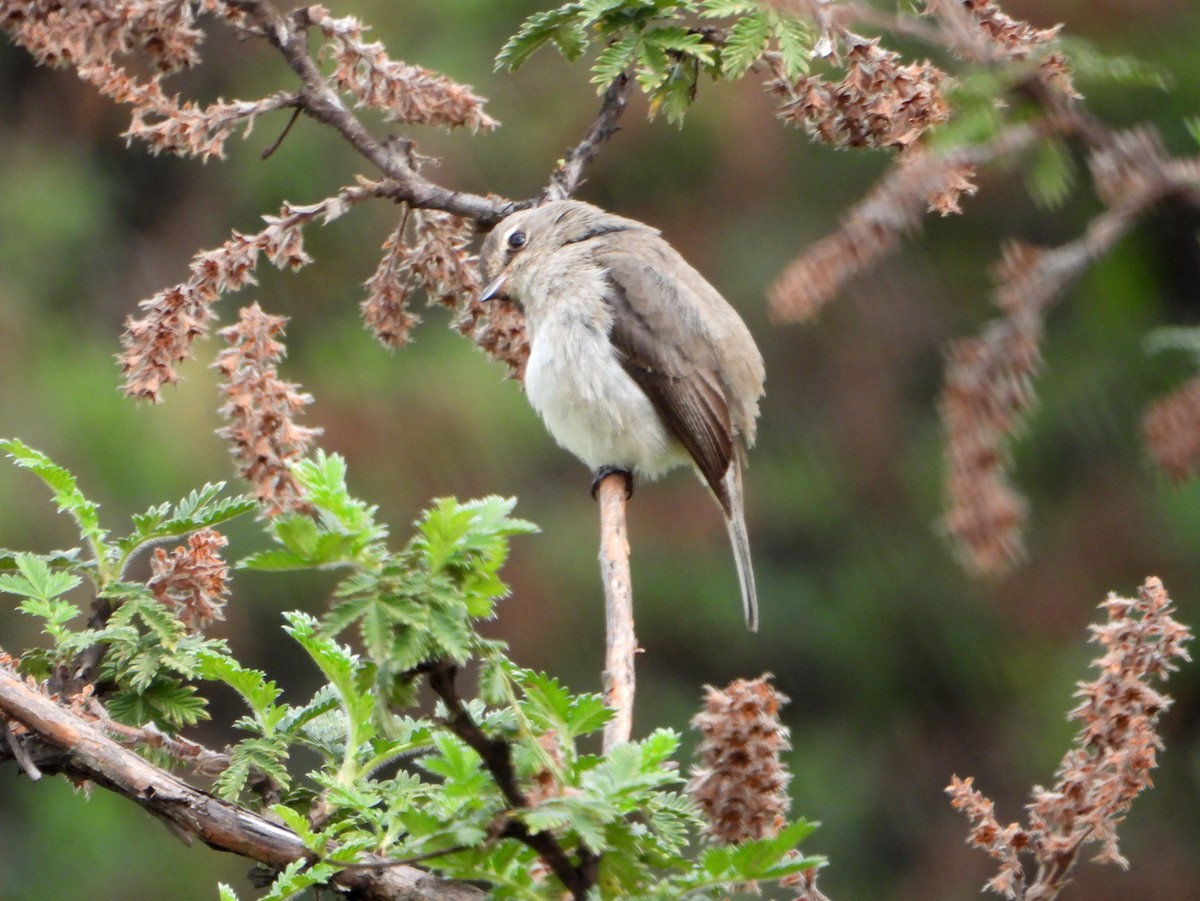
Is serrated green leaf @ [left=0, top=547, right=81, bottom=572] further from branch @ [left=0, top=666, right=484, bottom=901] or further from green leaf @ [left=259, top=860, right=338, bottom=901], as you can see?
green leaf @ [left=259, top=860, right=338, bottom=901]

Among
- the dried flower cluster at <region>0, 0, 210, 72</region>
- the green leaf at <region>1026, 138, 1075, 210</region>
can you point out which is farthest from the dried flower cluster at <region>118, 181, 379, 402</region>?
the green leaf at <region>1026, 138, 1075, 210</region>

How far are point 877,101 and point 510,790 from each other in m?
1.66

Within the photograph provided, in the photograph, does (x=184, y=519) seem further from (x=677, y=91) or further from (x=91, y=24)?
(x=677, y=91)

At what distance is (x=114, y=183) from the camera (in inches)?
432

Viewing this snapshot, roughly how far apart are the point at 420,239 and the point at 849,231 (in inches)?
79.1

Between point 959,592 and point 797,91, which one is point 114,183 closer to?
point 959,592

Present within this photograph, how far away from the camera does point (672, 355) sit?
14.5ft

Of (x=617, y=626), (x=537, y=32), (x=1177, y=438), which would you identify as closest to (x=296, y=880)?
(x=617, y=626)

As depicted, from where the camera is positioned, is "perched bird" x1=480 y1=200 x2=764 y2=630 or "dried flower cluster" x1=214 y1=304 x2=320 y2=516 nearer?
"dried flower cluster" x1=214 y1=304 x2=320 y2=516

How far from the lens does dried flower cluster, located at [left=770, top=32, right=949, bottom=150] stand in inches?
109

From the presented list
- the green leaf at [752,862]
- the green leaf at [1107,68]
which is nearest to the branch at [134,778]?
the green leaf at [752,862]

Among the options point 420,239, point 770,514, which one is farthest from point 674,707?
point 420,239

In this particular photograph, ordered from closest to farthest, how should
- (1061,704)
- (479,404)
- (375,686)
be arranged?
1. (375,686)
2. (479,404)
3. (1061,704)

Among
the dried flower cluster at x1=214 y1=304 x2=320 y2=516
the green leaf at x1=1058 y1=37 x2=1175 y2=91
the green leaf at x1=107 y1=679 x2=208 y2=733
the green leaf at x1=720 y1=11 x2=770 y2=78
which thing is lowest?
the green leaf at x1=107 y1=679 x2=208 y2=733
